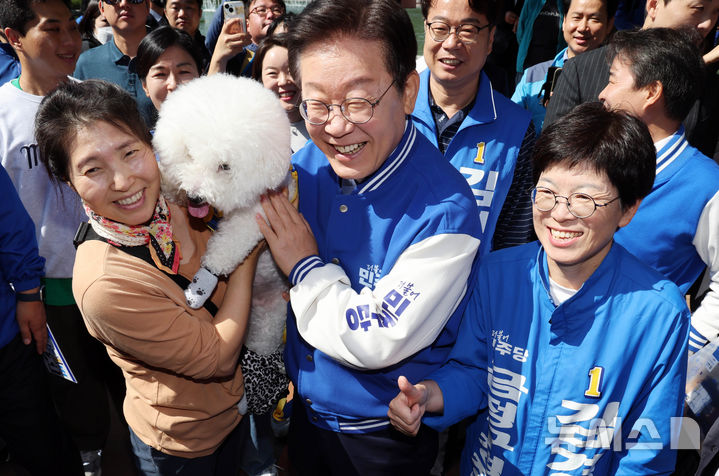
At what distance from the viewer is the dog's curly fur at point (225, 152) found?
1615 millimetres

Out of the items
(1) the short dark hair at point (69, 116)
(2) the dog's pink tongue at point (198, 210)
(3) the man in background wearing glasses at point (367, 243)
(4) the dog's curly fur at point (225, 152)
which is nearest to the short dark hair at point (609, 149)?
(3) the man in background wearing glasses at point (367, 243)

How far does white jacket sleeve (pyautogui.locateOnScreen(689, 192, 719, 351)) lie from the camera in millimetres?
2014

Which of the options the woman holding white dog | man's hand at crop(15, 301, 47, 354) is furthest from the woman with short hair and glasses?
man's hand at crop(15, 301, 47, 354)

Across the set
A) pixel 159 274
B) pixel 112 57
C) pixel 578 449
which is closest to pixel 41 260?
pixel 159 274

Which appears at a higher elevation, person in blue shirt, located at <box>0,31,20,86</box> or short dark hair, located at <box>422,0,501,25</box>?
short dark hair, located at <box>422,0,501,25</box>

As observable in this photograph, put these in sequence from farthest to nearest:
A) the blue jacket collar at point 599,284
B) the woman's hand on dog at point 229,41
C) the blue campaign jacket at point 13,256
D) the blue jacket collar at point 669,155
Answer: the woman's hand on dog at point 229,41, the blue campaign jacket at point 13,256, the blue jacket collar at point 669,155, the blue jacket collar at point 599,284

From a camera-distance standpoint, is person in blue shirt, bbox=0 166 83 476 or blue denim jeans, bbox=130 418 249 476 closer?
blue denim jeans, bbox=130 418 249 476

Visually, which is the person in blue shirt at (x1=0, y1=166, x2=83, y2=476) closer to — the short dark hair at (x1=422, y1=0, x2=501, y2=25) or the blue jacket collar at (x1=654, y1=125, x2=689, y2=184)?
the short dark hair at (x1=422, y1=0, x2=501, y2=25)

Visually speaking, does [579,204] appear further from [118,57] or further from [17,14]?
[118,57]

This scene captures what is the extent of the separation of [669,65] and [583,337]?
1.39m

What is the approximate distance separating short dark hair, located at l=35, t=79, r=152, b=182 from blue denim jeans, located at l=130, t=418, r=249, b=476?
1.02 m

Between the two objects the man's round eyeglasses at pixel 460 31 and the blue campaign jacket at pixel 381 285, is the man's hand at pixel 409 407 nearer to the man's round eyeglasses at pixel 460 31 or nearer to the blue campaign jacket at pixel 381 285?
the blue campaign jacket at pixel 381 285

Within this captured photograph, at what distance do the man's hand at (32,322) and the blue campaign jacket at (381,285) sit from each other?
4.64 feet

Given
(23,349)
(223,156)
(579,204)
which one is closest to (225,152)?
(223,156)
